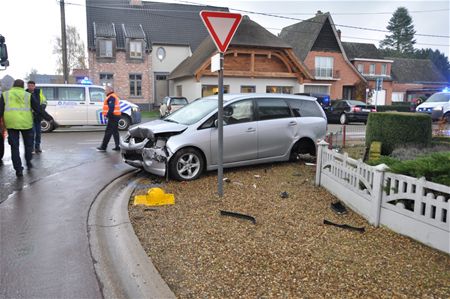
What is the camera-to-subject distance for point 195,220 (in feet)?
15.6

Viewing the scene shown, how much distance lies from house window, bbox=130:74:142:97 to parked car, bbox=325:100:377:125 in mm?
19439

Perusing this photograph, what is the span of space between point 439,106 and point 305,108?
1556 cm

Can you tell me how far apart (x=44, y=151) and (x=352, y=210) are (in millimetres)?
8474

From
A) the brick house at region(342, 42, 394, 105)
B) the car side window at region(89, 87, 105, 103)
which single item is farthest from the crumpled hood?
the brick house at region(342, 42, 394, 105)

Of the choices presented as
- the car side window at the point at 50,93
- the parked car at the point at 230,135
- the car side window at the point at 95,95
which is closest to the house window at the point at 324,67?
the car side window at the point at 95,95

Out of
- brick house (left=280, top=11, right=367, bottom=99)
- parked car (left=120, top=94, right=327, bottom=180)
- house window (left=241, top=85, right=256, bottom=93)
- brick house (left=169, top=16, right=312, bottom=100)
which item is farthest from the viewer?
brick house (left=280, top=11, right=367, bottom=99)

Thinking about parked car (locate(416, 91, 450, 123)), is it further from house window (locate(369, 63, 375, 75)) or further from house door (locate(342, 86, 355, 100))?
house window (locate(369, 63, 375, 75))

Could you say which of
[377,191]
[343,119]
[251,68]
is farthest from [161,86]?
[377,191]

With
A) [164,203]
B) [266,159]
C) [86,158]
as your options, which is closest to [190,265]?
[164,203]

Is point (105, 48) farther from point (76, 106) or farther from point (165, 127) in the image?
point (165, 127)

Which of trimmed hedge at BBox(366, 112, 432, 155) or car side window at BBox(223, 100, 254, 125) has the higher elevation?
car side window at BBox(223, 100, 254, 125)

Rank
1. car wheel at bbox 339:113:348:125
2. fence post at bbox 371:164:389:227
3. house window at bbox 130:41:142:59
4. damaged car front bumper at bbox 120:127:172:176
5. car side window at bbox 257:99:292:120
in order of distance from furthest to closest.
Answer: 1. house window at bbox 130:41:142:59
2. car wheel at bbox 339:113:348:125
3. car side window at bbox 257:99:292:120
4. damaged car front bumper at bbox 120:127:172:176
5. fence post at bbox 371:164:389:227

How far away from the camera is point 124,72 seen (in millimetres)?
35781

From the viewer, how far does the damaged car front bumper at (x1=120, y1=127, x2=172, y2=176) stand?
6691mm
